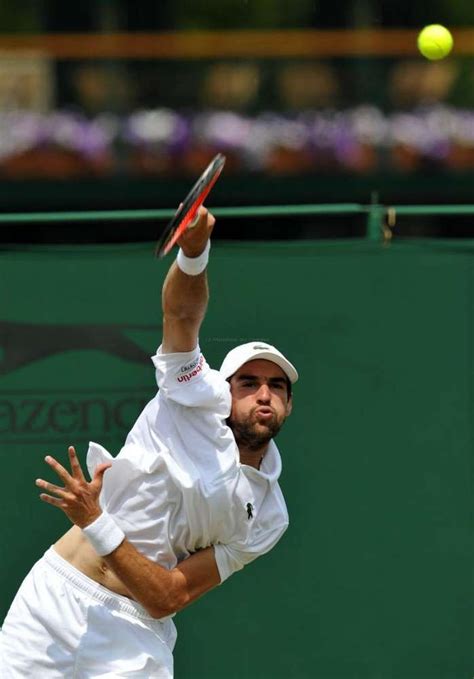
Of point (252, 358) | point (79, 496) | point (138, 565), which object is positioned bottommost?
point (138, 565)

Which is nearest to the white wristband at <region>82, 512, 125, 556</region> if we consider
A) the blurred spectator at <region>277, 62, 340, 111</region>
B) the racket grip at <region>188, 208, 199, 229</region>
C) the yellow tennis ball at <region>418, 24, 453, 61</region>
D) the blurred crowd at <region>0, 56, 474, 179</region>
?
the racket grip at <region>188, 208, 199, 229</region>

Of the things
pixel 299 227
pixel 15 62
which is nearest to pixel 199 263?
pixel 299 227

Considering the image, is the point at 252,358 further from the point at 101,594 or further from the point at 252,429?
the point at 101,594

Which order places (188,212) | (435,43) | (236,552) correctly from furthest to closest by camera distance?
(435,43), (236,552), (188,212)

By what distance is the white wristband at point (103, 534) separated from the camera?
410 cm

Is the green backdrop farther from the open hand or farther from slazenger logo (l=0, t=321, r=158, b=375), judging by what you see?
the open hand

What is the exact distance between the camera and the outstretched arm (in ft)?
13.4

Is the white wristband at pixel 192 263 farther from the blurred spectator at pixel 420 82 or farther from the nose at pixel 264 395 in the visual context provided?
the blurred spectator at pixel 420 82

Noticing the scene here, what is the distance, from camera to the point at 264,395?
4.41 metres

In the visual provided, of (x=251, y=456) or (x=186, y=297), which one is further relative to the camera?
→ (x=251, y=456)

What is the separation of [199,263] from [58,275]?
1.55 meters

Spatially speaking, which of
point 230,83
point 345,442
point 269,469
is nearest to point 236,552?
point 269,469

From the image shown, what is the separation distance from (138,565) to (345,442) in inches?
61.8

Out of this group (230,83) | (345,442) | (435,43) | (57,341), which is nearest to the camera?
(57,341)
